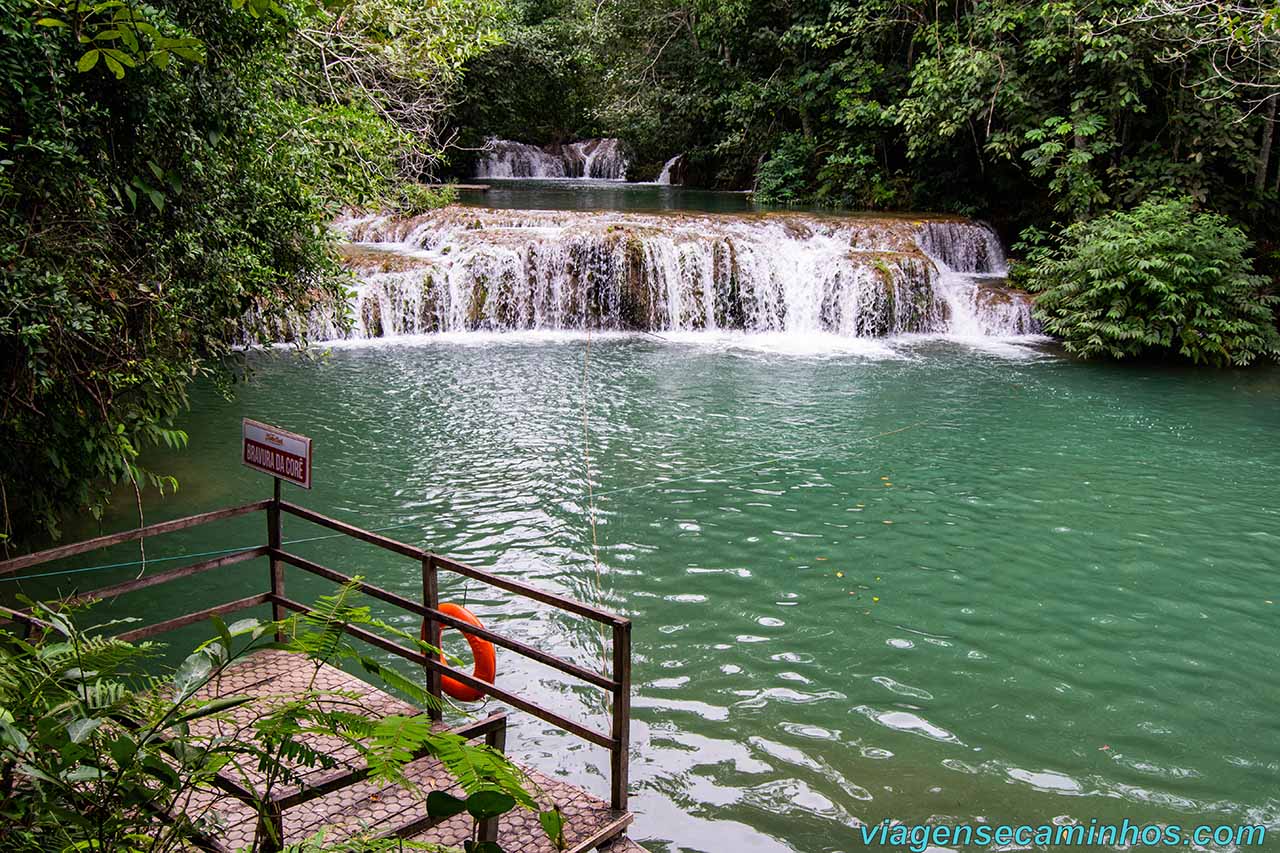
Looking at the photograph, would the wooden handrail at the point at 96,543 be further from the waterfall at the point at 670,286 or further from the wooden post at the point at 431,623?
the waterfall at the point at 670,286

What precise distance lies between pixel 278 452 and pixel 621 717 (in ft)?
6.61

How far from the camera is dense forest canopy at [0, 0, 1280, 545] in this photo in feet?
16.6

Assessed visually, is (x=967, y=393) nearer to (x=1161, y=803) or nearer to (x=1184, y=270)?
(x=1184, y=270)

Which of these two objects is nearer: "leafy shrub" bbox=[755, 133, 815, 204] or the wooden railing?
the wooden railing

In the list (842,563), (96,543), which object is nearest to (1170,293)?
(842,563)

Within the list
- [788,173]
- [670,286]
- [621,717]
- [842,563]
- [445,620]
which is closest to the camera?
[621,717]

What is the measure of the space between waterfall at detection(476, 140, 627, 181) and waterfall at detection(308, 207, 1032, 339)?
16.5 m

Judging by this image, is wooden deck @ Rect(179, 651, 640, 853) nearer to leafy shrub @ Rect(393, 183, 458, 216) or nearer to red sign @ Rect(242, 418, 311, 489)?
red sign @ Rect(242, 418, 311, 489)

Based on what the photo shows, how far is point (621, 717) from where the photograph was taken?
361 centimetres

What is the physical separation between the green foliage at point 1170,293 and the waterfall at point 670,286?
6.43 ft

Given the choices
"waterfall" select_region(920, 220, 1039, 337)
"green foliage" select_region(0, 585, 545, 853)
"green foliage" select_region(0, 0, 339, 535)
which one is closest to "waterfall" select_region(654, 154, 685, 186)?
"waterfall" select_region(920, 220, 1039, 337)

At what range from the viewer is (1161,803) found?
473 cm

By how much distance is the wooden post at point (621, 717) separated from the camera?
3.50 metres

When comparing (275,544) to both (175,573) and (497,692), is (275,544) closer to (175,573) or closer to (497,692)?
(175,573)
